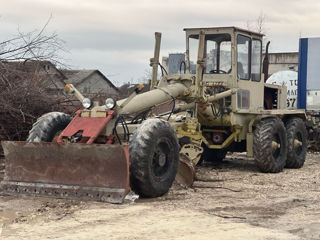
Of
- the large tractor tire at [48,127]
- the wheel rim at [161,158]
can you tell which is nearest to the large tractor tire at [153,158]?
the wheel rim at [161,158]

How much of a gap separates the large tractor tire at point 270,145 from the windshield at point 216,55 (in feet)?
4.29

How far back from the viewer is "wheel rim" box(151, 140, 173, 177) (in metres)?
8.34

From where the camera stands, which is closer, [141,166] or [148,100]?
[141,166]

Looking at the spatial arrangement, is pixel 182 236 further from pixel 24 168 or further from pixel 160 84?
pixel 160 84

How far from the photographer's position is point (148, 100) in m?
9.72

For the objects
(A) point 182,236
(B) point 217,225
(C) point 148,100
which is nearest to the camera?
(A) point 182,236

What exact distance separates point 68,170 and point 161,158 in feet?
4.36

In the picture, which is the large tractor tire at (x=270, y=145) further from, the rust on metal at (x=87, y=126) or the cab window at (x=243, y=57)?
the rust on metal at (x=87, y=126)

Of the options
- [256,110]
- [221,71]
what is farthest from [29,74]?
[256,110]

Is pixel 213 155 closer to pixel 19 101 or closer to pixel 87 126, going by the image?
pixel 19 101

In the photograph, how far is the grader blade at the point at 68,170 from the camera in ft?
25.3

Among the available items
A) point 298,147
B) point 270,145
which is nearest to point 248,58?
point 270,145

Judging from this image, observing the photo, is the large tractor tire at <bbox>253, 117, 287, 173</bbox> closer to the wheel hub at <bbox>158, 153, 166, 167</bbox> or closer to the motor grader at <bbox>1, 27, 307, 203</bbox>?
the motor grader at <bbox>1, 27, 307, 203</bbox>

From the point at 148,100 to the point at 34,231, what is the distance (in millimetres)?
3995
